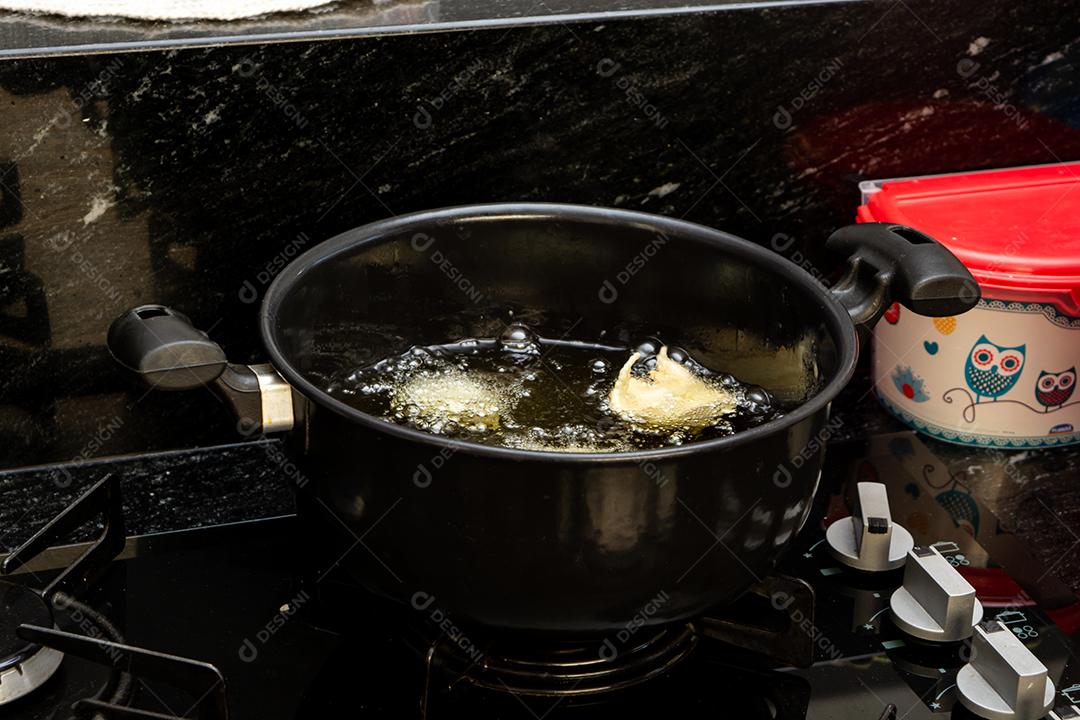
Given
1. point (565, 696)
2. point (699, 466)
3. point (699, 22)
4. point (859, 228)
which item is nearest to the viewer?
point (699, 466)

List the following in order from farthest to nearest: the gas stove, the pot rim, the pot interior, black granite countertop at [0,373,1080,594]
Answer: black granite countertop at [0,373,1080,594] → the pot interior → the gas stove → the pot rim

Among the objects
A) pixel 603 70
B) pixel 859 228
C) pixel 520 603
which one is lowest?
pixel 520 603

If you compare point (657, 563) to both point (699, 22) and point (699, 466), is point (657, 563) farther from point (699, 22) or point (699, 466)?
point (699, 22)

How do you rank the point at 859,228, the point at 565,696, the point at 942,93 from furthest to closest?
1. the point at 942,93
2. the point at 859,228
3. the point at 565,696

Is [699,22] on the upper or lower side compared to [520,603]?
upper

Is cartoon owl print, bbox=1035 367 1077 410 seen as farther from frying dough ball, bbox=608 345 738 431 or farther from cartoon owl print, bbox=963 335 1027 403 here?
frying dough ball, bbox=608 345 738 431

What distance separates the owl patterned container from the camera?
1129 mm

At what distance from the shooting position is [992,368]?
3.86 ft

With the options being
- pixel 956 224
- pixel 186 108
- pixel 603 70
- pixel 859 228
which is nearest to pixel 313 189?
pixel 186 108

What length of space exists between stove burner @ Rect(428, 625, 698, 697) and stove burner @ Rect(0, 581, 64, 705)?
26 cm

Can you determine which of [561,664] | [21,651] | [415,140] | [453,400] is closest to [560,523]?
[561,664]

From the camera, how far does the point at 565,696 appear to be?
0.88 meters

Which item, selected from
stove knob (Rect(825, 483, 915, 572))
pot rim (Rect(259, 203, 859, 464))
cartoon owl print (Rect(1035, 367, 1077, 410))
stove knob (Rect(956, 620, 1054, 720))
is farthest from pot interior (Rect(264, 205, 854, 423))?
cartoon owl print (Rect(1035, 367, 1077, 410))

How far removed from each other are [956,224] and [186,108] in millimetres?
723
